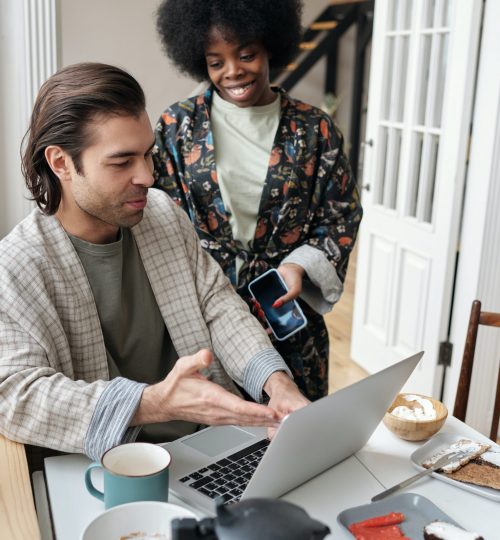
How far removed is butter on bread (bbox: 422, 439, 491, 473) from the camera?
1203 mm

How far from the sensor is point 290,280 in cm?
182

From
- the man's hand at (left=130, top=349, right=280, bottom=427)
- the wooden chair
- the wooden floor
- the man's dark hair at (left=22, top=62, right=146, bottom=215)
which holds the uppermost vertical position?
the man's dark hair at (left=22, top=62, right=146, bottom=215)

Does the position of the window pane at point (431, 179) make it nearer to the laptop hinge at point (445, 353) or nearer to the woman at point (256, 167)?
the laptop hinge at point (445, 353)

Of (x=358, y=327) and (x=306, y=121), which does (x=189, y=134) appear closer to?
(x=306, y=121)

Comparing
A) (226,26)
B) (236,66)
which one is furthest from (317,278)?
(226,26)

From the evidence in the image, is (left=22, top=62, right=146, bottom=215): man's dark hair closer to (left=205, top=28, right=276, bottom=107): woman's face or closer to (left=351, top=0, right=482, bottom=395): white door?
(left=205, top=28, right=276, bottom=107): woman's face

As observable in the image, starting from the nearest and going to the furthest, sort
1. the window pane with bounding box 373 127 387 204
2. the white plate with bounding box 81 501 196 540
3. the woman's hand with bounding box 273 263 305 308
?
the white plate with bounding box 81 501 196 540, the woman's hand with bounding box 273 263 305 308, the window pane with bounding box 373 127 387 204

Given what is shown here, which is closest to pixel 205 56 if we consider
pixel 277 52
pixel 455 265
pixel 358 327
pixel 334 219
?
pixel 277 52

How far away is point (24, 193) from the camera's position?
6.56ft

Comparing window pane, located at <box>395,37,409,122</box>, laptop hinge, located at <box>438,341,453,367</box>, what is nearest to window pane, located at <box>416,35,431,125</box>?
window pane, located at <box>395,37,409,122</box>

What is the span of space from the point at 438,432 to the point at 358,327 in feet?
7.97

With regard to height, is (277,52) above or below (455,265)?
above

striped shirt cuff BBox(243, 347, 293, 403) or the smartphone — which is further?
the smartphone

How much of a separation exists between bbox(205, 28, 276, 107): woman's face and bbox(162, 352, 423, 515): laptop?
0.93 m
